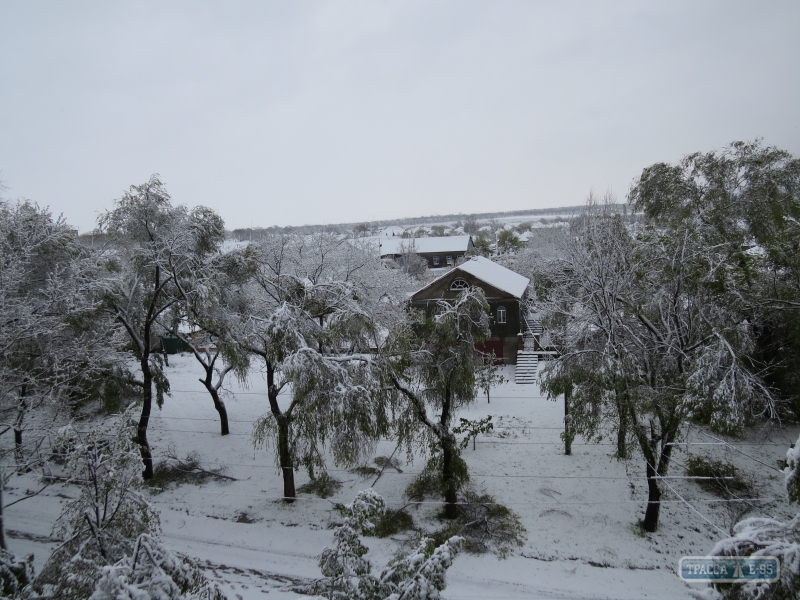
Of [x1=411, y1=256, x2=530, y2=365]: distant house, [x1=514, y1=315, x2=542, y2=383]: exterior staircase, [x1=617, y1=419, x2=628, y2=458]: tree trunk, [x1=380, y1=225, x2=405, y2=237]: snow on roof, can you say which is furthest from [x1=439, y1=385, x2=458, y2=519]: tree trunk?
[x1=380, y1=225, x2=405, y2=237]: snow on roof

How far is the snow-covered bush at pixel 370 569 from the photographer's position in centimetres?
404

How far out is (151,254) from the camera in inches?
481

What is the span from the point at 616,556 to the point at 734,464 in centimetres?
606

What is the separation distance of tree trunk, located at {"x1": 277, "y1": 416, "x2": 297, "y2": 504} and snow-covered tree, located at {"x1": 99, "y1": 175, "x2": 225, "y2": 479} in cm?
434

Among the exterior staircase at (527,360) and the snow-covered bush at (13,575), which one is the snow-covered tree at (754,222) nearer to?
the exterior staircase at (527,360)

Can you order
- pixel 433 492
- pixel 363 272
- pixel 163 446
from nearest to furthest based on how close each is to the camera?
1. pixel 433 492
2. pixel 163 446
3. pixel 363 272

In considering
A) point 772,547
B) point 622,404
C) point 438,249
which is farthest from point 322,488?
point 438,249

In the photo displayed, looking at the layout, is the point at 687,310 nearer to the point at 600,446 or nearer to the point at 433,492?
the point at 600,446

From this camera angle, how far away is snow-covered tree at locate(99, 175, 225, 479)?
40.8 feet

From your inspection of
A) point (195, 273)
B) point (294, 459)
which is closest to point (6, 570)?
point (294, 459)

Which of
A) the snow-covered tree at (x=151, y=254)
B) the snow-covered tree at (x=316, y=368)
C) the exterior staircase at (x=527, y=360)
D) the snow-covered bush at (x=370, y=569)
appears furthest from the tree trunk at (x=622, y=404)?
the snow-covered tree at (x=151, y=254)

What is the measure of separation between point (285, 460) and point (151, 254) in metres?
7.02

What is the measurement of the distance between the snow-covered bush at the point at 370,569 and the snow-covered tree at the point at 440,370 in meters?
5.95

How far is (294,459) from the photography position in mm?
11180
